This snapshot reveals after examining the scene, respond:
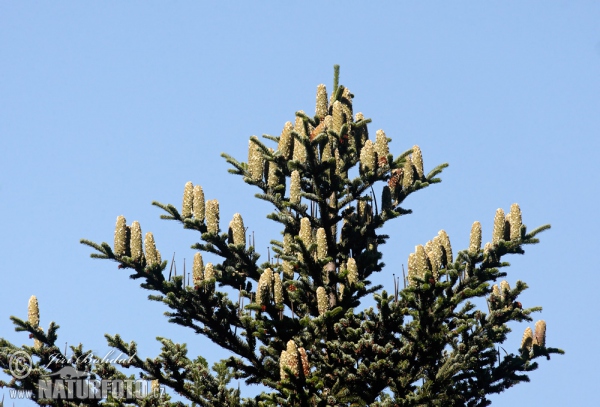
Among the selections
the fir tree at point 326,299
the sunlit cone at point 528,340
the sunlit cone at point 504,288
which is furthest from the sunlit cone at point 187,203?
the sunlit cone at point 528,340

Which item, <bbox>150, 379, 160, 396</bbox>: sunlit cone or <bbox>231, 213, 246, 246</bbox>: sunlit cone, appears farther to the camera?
<bbox>231, 213, 246, 246</bbox>: sunlit cone

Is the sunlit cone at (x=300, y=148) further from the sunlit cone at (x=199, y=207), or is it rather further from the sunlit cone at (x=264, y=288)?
the sunlit cone at (x=264, y=288)

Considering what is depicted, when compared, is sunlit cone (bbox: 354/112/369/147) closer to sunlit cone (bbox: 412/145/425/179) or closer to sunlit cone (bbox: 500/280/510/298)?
sunlit cone (bbox: 412/145/425/179)

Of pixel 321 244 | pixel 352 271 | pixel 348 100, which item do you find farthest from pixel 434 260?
pixel 348 100

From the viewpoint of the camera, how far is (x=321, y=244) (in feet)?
72.2

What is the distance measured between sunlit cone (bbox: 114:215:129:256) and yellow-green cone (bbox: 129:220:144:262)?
12cm

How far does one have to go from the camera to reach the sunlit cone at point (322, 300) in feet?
70.6

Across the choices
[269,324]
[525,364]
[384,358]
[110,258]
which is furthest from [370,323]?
[110,258]

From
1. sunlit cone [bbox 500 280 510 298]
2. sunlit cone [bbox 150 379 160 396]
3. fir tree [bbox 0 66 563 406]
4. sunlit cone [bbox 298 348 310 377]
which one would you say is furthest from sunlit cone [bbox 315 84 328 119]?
sunlit cone [bbox 150 379 160 396]

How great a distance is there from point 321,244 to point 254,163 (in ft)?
7.98

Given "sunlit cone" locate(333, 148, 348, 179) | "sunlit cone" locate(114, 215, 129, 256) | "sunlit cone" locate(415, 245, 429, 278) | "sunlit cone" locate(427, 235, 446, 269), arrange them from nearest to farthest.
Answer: "sunlit cone" locate(415, 245, 429, 278), "sunlit cone" locate(427, 235, 446, 269), "sunlit cone" locate(114, 215, 129, 256), "sunlit cone" locate(333, 148, 348, 179)

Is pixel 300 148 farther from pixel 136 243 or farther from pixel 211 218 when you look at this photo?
pixel 136 243

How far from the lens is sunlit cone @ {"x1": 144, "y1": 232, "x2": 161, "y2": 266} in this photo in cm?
2239

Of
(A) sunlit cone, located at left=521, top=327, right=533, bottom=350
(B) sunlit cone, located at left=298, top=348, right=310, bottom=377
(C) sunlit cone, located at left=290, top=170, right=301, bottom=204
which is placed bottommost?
(B) sunlit cone, located at left=298, top=348, right=310, bottom=377
